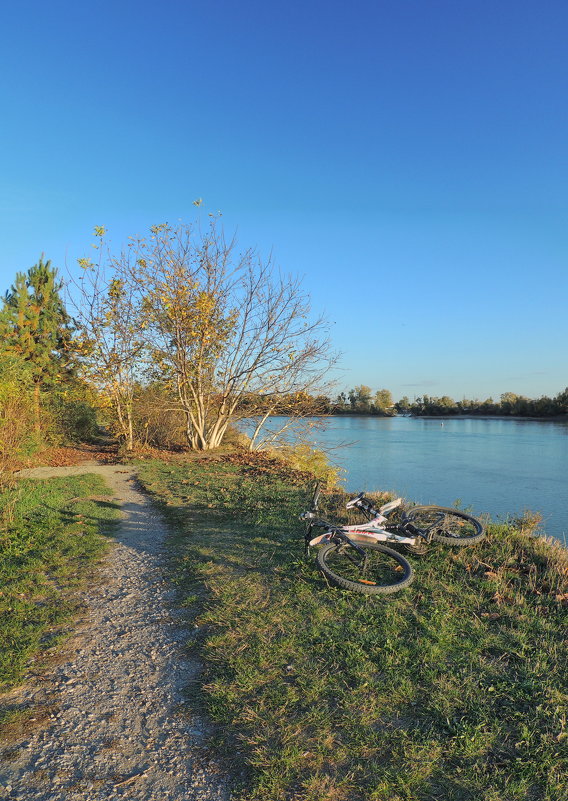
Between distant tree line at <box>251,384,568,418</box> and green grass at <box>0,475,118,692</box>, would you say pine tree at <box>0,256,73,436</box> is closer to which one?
green grass at <box>0,475,118,692</box>

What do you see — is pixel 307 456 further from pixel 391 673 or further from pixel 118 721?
pixel 118 721

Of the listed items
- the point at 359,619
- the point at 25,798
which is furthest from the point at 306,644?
the point at 25,798

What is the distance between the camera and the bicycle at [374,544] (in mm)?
5156

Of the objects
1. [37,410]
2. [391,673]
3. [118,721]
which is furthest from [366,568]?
[37,410]

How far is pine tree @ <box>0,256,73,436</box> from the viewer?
15852mm

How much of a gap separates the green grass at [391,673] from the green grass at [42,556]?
129 cm

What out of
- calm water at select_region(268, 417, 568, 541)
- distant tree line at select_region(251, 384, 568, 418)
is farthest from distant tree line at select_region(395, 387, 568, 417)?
calm water at select_region(268, 417, 568, 541)

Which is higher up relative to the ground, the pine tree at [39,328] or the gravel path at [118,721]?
the pine tree at [39,328]

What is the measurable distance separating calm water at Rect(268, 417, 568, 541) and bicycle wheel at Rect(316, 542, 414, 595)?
18.5ft

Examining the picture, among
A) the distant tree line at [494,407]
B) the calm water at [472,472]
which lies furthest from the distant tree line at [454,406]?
the calm water at [472,472]

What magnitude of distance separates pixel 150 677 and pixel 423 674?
81.1 inches

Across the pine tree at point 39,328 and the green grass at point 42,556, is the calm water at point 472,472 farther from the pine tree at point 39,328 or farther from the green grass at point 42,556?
the pine tree at point 39,328

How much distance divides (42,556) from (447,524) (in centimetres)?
542

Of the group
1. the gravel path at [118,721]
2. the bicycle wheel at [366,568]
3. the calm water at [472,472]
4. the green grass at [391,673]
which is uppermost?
the bicycle wheel at [366,568]
